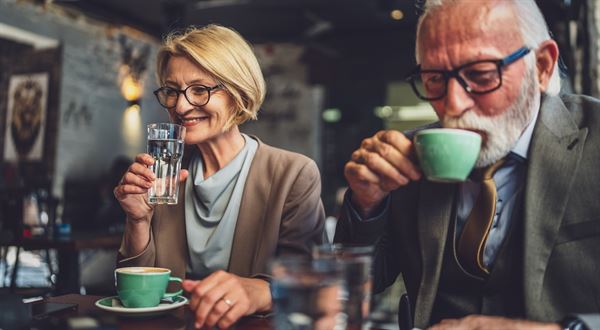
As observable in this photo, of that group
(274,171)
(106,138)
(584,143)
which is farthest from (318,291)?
(106,138)

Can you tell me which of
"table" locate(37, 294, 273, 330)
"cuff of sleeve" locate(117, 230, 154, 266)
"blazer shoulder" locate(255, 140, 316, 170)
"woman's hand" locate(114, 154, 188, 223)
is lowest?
"table" locate(37, 294, 273, 330)

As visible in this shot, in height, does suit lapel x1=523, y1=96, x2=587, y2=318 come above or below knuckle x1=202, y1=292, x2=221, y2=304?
above

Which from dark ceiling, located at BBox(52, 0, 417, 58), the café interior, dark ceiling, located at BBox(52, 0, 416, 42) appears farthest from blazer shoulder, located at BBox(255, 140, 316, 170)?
dark ceiling, located at BBox(52, 0, 416, 42)

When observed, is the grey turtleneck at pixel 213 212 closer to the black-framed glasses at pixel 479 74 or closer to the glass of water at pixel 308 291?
the black-framed glasses at pixel 479 74

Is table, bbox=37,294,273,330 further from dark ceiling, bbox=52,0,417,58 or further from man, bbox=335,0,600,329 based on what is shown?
dark ceiling, bbox=52,0,417,58

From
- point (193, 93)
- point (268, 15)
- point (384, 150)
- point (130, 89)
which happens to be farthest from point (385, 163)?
point (130, 89)

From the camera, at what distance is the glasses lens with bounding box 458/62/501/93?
1.23 metres

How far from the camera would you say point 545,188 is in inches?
51.8

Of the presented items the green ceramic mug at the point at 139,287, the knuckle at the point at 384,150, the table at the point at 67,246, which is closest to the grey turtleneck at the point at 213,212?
the green ceramic mug at the point at 139,287

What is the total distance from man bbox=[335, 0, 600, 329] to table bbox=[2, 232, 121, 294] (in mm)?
2625

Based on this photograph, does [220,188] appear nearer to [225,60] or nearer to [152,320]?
[225,60]

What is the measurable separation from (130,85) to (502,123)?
7.84 m

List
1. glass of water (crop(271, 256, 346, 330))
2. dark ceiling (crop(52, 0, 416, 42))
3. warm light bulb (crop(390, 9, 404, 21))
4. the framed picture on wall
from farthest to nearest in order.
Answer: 1. dark ceiling (crop(52, 0, 416, 42))
2. warm light bulb (crop(390, 9, 404, 21))
3. the framed picture on wall
4. glass of water (crop(271, 256, 346, 330))

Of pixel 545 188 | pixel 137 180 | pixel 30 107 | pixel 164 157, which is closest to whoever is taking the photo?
pixel 545 188
